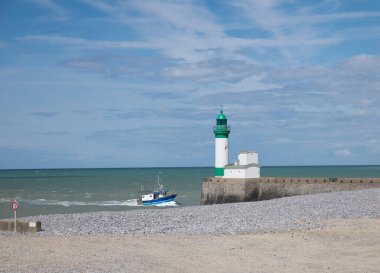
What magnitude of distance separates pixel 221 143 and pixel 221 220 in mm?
23985

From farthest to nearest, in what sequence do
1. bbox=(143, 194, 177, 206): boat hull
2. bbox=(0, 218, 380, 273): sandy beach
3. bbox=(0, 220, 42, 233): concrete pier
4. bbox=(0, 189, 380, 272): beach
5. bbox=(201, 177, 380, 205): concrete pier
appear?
bbox=(143, 194, 177, 206): boat hull
bbox=(201, 177, 380, 205): concrete pier
bbox=(0, 220, 42, 233): concrete pier
bbox=(0, 189, 380, 272): beach
bbox=(0, 218, 380, 273): sandy beach

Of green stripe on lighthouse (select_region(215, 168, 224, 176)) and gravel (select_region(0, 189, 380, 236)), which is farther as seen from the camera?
green stripe on lighthouse (select_region(215, 168, 224, 176))

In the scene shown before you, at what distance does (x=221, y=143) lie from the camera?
47.4m

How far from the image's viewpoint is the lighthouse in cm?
4691

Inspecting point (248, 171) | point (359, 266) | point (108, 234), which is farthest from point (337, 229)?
point (248, 171)

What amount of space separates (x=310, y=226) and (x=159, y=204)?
1343 inches

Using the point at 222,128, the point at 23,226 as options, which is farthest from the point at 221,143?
the point at 23,226

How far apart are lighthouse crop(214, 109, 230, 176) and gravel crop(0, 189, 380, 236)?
16673 millimetres

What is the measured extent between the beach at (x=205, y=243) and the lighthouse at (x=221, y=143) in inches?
799

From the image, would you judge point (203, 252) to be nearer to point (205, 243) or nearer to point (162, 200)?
point (205, 243)

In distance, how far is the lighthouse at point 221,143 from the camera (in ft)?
154

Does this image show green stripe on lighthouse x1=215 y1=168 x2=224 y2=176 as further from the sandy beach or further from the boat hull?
the sandy beach

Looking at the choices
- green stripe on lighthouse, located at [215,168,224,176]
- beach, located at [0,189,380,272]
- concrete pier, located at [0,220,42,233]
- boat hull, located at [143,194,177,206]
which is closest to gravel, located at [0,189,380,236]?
beach, located at [0,189,380,272]

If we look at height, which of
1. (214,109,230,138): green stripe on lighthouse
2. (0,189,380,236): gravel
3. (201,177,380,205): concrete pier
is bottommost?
(0,189,380,236): gravel
